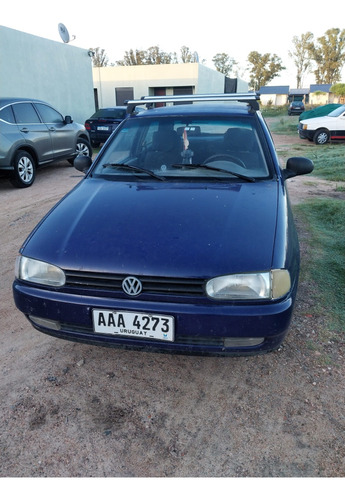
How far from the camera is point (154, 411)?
2090 millimetres

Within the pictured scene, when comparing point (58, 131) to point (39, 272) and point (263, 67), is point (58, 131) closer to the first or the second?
point (39, 272)

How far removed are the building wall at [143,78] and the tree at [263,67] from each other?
53.0 metres

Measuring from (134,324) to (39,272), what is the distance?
2.08 feet

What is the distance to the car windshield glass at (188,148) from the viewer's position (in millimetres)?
2867

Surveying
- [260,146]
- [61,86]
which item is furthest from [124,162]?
[61,86]

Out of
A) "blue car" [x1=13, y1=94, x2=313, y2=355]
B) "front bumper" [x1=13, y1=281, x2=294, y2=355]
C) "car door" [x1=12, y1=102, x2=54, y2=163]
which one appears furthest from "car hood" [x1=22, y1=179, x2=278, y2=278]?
"car door" [x1=12, y1=102, x2=54, y2=163]

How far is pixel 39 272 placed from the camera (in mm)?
2127

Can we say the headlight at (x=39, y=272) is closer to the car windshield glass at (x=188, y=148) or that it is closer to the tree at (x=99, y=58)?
the car windshield glass at (x=188, y=148)

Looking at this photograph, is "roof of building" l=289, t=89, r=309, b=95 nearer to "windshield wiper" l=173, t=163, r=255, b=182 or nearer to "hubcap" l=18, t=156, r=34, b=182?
"hubcap" l=18, t=156, r=34, b=182

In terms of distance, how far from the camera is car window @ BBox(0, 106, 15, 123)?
6.93m

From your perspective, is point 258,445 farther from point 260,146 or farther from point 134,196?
point 260,146

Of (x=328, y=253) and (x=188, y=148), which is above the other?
(x=188, y=148)

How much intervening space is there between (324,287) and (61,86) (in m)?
12.9

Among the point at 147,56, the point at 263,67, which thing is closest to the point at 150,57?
the point at 147,56
